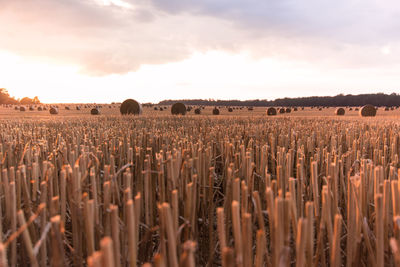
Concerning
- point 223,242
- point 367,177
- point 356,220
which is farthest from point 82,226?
point 367,177

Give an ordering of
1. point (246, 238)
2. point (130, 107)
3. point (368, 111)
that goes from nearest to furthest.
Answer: point (246, 238) → point (130, 107) → point (368, 111)

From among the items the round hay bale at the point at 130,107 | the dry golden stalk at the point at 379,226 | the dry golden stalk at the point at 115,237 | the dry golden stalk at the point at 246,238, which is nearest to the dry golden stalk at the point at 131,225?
the dry golden stalk at the point at 115,237

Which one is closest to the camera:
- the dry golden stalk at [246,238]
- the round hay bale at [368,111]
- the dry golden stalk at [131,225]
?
the dry golden stalk at [131,225]

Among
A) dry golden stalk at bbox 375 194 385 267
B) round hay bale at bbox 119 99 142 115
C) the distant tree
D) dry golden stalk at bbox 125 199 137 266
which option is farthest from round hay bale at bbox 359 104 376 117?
the distant tree

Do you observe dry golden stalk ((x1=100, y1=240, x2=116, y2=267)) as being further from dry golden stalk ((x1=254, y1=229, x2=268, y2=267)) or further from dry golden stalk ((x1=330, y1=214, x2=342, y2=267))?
dry golden stalk ((x1=330, y1=214, x2=342, y2=267))

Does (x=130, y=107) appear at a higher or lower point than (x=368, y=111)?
higher

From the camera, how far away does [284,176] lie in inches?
83.1

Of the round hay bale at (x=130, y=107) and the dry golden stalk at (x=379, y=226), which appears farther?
the round hay bale at (x=130, y=107)

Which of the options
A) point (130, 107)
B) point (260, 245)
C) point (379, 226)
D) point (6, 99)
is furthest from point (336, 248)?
point (6, 99)

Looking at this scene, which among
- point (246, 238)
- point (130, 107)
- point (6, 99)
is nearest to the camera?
point (246, 238)

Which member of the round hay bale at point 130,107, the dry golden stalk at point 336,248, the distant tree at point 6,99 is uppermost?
the distant tree at point 6,99

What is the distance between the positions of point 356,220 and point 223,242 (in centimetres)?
88

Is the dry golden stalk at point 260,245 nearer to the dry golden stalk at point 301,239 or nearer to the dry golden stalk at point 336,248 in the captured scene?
the dry golden stalk at point 301,239

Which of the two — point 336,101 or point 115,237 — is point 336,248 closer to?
point 115,237
